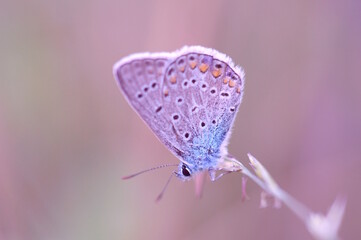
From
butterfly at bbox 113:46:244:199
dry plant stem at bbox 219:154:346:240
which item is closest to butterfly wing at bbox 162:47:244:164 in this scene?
butterfly at bbox 113:46:244:199

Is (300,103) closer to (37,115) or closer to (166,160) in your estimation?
(166,160)

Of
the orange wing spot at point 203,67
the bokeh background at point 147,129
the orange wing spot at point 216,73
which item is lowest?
the bokeh background at point 147,129

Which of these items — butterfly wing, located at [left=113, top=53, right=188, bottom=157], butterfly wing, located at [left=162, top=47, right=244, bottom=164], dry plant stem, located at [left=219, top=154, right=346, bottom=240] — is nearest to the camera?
dry plant stem, located at [left=219, top=154, right=346, bottom=240]

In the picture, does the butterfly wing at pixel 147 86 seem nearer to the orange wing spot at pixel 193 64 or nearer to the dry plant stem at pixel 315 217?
the orange wing spot at pixel 193 64

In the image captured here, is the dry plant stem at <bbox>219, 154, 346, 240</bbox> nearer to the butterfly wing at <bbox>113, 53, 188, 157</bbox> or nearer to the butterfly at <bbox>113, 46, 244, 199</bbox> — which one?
the butterfly at <bbox>113, 46, 244, 199</bbox>

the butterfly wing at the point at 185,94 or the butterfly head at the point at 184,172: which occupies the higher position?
the butterfly wing at the point at 185,94

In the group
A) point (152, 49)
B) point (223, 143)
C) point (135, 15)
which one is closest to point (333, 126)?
point (223, 143)

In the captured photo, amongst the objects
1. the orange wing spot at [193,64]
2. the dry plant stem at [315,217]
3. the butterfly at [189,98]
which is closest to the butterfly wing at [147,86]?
the butterfly at [189,98]
